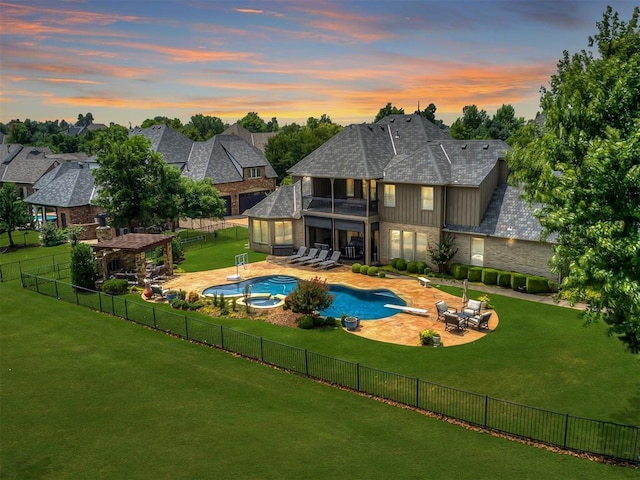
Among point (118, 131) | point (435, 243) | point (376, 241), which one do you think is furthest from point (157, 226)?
point (435, 243)

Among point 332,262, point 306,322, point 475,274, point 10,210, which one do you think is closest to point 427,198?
point 475,274

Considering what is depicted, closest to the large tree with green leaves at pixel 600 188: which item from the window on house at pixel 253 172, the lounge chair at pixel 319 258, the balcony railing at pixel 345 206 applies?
the balcony railing at pixel 345 206

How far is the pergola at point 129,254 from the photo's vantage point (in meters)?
33.8

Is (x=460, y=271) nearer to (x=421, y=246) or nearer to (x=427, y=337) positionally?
(x=421, y=246)

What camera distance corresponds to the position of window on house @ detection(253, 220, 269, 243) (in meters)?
43.5

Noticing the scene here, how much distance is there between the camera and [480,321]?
82.1 feet

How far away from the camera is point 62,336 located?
25188 millimetres

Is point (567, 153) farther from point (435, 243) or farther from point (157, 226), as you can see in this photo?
point (157, 226)

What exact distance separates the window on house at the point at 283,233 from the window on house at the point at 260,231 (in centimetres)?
90

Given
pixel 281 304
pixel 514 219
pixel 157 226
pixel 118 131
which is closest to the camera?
pixel 281 304

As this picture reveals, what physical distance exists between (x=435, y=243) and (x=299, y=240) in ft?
39.9

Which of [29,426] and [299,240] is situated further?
[299,240]

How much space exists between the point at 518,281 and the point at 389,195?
11.1 m

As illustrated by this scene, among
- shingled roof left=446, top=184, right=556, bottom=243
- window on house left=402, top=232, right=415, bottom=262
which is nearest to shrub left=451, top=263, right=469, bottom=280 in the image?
shingled roof left=446, top=184, right=556, bottom=243
